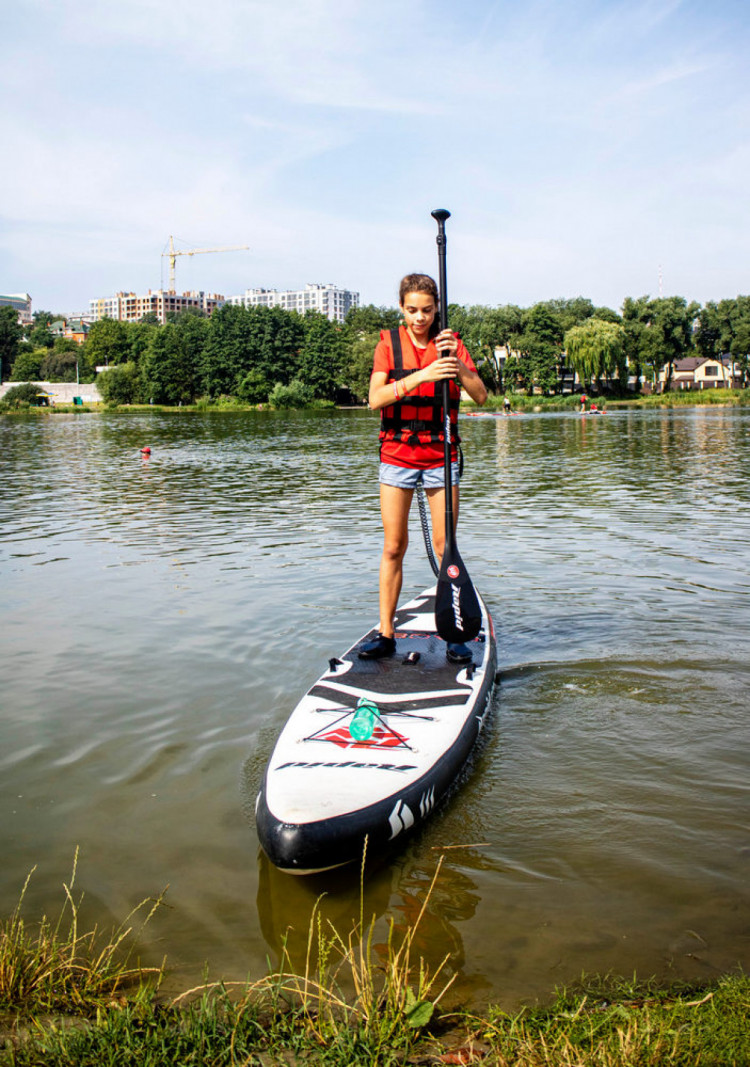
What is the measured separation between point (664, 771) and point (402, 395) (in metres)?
2.80

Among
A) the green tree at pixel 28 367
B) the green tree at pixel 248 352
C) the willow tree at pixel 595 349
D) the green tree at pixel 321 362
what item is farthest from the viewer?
the green tree at pixel 28 367

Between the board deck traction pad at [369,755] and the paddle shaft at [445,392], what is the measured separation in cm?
93

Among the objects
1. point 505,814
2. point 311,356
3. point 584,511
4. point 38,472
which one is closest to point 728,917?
point 505,814

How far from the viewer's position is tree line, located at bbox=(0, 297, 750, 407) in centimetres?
9731

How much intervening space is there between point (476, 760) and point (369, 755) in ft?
3.40

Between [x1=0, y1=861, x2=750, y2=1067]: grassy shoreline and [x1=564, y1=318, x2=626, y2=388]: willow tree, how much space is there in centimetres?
7883

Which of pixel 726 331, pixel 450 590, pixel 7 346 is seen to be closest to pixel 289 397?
pixel 726 331

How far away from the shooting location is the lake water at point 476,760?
3.43 metres

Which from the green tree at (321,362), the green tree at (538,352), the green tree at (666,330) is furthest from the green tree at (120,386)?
the green tree at (666,330)

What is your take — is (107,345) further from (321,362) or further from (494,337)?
(494,337)

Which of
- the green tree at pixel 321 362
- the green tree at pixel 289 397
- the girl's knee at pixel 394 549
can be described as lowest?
the girl's knee at pixel 394 549

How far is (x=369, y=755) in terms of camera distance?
4.22 meters

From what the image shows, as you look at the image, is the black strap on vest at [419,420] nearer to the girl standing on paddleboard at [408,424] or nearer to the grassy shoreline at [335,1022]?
the girl standing on paddleboard at [408,424]

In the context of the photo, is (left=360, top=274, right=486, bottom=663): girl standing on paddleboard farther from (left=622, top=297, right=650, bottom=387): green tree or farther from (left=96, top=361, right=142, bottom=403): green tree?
(left=96, top=361, right=142, bottom=403): green tree
